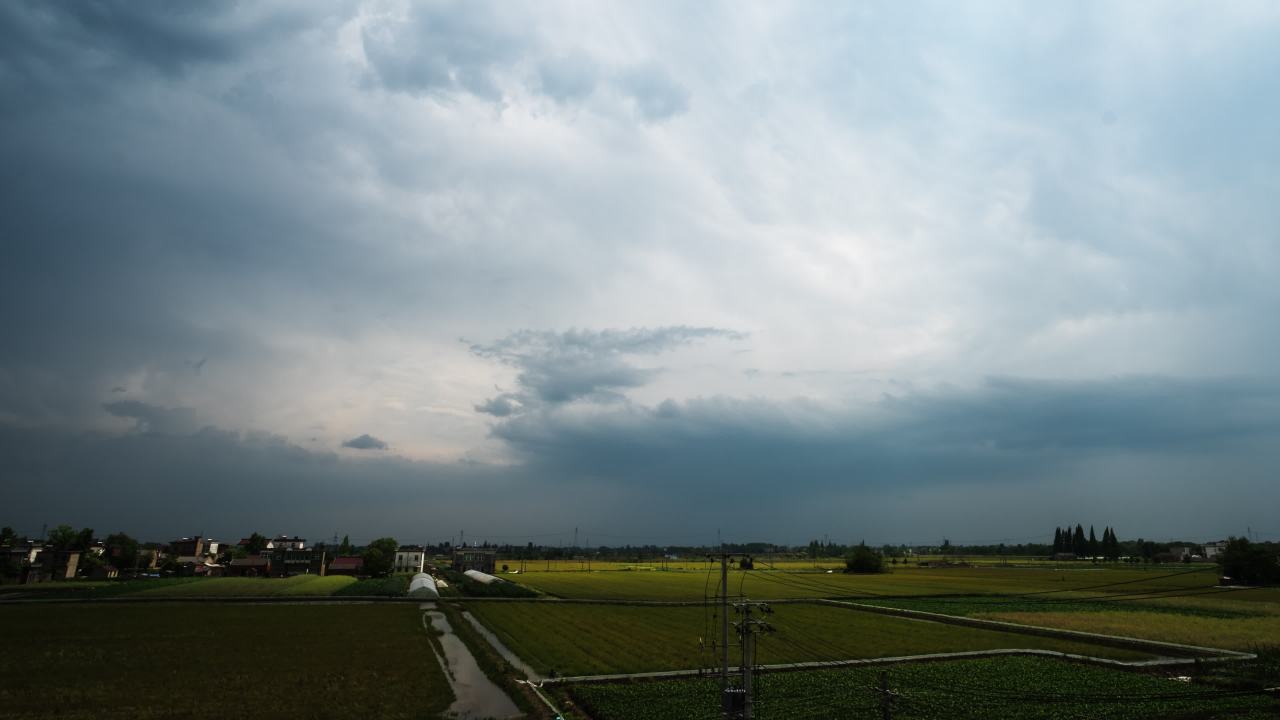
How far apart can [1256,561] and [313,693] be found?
140074 millimetres

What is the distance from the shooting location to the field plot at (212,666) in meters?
33.8

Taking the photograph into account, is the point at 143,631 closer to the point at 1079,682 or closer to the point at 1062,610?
the point at 1079,682

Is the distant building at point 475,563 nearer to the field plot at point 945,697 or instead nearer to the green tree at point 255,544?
the green tree at point 255,544

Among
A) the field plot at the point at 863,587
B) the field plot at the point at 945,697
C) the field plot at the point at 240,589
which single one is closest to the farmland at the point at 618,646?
the field plot at the point at 945,697

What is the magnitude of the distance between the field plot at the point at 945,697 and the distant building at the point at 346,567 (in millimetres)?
125899

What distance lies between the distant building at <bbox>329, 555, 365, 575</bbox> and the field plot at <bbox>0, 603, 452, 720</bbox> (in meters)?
82.0

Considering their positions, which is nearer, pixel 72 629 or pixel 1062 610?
pixel 72 629

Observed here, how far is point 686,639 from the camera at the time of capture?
57438mm

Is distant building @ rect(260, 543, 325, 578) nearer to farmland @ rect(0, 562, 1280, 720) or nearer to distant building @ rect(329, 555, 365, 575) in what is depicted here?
distant building @ rect(329, 555, 365, 575)

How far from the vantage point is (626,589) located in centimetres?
11112

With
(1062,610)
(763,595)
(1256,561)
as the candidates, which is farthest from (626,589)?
(1256,561)

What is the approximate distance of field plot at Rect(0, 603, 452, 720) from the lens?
33.8 metres

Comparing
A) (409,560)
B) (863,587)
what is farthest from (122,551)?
(863,587)

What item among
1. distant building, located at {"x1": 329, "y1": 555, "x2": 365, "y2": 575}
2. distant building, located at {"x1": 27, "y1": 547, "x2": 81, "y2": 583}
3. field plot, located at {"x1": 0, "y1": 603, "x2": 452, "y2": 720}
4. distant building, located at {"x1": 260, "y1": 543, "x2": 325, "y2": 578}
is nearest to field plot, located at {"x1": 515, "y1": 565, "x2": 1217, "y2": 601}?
distant building, located at {"x1": 329, "y1": 555, "x2": 365, "y2": 575}
